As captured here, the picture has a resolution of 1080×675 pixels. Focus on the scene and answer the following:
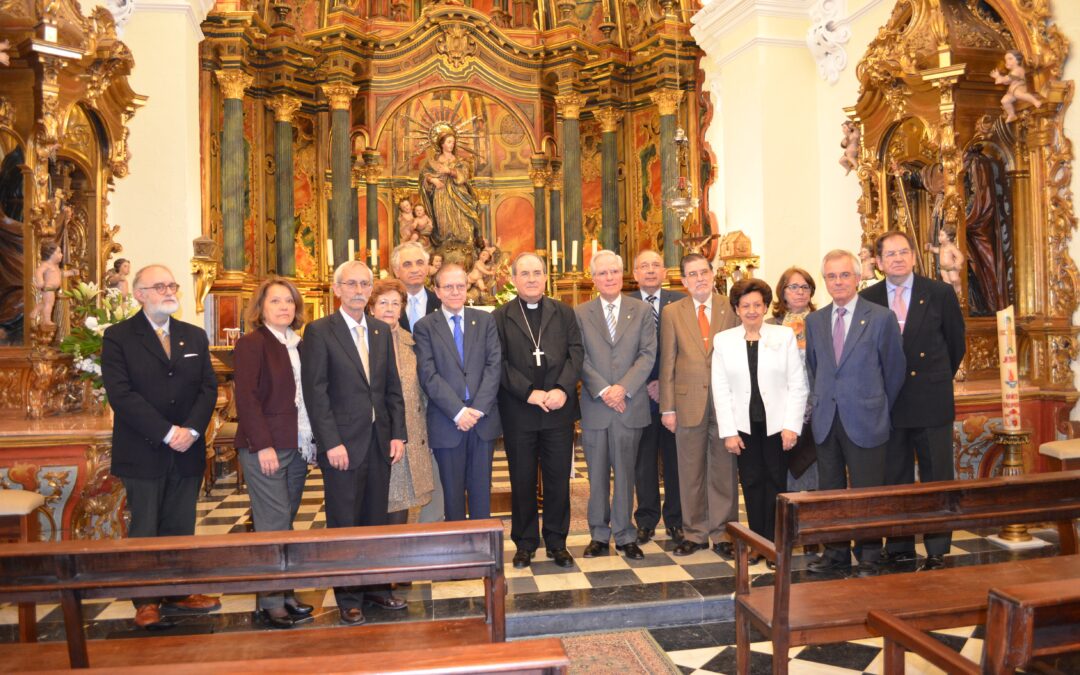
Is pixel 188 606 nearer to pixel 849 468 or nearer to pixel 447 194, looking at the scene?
pixel 849 468

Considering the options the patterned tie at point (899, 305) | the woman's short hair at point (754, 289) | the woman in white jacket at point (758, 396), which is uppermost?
the woman's short hair at point (754, 289)

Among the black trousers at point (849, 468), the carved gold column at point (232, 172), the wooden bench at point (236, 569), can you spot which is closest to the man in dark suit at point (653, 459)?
the black trousers at point (849, 468)

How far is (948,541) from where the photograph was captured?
14.4 ft

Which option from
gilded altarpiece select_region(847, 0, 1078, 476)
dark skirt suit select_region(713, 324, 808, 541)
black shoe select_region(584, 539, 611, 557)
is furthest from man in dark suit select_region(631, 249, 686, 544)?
gilded altarpiece select_region(847, 0, 1078, 476)

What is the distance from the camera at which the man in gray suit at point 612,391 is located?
4.45 meters

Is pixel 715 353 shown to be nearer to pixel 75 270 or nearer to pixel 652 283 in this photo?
pixel 652 283

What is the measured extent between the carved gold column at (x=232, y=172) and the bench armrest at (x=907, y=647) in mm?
8901

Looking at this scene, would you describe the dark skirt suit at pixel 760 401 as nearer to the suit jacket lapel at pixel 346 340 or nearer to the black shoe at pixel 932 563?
the black shoe at pixel 932 563

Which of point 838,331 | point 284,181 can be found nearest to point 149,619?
point 838,331

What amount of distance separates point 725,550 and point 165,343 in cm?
315

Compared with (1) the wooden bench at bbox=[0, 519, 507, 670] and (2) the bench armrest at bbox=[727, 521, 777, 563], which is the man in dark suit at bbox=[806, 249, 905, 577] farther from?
(1) the wooden bench at bbox=[0, 519, 507, 670]

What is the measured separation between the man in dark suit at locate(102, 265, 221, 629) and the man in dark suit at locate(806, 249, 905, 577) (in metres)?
3.11

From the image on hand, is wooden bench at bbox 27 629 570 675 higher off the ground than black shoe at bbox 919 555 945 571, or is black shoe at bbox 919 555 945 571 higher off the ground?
wooden bench at bbox 27 629 570 675

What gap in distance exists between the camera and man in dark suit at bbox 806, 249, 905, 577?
161 inches
